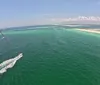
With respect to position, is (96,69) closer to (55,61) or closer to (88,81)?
(88,81)

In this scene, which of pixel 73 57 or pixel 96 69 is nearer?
pixel 96 69

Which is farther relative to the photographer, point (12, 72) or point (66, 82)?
point (12, 72)

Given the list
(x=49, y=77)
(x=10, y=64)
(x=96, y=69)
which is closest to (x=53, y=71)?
(x=49, y=77)

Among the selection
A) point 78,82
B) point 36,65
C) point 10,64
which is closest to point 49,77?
point 78,82

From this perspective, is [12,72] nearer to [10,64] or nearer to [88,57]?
[10,64]

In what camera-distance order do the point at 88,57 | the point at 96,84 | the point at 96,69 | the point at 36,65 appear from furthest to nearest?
1. the point at 88,57
2. the point at 36,65
3. the point at 96,69
4. the point at 96,84

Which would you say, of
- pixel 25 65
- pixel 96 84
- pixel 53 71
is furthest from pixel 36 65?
pixel 96 84

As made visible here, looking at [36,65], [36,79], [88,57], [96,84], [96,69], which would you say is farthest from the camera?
[88,57]

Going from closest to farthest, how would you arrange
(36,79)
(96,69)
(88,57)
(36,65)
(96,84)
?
(96,84) → (36,79) → (96,69) → (36,65) → (88,57)

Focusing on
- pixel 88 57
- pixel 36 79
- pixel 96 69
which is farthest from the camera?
pixel 88 57
